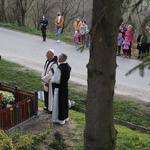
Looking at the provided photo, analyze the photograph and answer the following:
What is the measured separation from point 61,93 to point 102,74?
3.62m

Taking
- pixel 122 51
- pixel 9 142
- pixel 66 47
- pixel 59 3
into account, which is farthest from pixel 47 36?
pixel 9 142

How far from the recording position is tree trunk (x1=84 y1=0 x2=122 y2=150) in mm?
4320

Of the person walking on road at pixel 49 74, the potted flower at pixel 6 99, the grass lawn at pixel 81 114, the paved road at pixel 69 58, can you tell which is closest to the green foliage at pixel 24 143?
the grass lawn at pixel 81 114

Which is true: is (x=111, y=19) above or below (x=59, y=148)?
above

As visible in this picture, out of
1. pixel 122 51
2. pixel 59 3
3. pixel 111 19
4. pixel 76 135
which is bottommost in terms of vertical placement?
pixel 76 135

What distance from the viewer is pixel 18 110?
Answer: 7.72 metres

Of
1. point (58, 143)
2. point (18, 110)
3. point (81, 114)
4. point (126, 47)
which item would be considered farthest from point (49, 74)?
point (126, 47)

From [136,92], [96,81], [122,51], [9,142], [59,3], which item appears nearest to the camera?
[96,81]

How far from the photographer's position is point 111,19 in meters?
4.33

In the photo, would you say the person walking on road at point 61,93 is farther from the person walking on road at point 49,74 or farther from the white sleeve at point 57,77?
the person walking on road at point 49,74

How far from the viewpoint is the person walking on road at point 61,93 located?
26.0 feet

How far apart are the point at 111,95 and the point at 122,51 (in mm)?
13654

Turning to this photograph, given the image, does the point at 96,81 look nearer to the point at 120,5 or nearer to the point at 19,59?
the point at 120,5

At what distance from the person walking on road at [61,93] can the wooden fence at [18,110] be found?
0.56 meters
